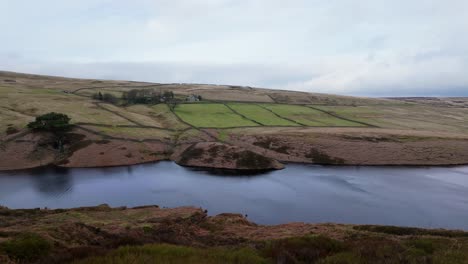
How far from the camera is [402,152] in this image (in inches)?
3083

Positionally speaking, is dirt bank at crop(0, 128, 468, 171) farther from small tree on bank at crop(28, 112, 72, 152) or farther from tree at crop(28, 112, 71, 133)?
tree at crop(28, 112, 71, 133)

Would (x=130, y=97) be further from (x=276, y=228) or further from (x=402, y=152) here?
(x=276, y=228)

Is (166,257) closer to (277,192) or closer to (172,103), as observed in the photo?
(277,192)

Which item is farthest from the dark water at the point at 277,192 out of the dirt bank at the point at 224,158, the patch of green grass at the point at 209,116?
the patch of green grass at the point at 209,116

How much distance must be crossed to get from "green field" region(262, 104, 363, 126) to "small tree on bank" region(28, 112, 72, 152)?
236 feet

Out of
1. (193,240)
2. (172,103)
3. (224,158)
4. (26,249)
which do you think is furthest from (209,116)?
(26,249)

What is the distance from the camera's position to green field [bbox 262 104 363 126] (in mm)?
110031

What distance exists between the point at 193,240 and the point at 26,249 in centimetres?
1247

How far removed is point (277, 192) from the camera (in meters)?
51.6

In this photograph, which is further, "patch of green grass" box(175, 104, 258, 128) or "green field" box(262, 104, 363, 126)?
A: "green field" box(262, 104, 363, 126)

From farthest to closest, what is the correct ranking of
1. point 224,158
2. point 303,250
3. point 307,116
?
point 307,116
point 224,158
point 303,250

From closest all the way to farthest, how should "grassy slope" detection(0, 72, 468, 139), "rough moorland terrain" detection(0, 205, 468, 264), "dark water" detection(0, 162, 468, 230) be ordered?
"rough moorland terrain" detection(0, 205, 468, 264) → "dark water" detection(0, 162, 468, 230) → "grassy slope" detection(0, 72, 468, 139)

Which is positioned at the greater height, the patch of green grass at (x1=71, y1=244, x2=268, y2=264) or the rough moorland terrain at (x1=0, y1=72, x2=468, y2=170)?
the patch of green grass at (x1=71, y1=244, x2=268, y2=264)

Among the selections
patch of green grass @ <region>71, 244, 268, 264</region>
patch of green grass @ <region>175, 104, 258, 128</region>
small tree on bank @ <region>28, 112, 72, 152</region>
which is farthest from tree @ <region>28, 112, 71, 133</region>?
patch of green grass @ <region>71, 244, 268, 264</region>
